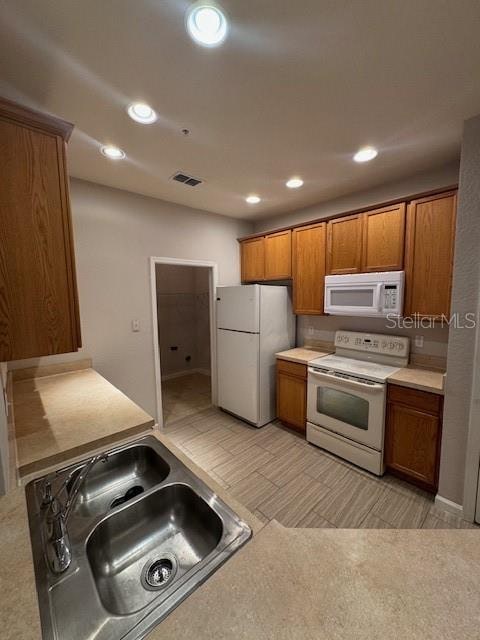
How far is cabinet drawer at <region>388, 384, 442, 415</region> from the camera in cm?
193

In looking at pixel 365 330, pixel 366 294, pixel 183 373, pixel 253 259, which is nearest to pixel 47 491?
pixel 366 294

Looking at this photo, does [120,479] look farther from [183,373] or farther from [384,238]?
[183,373]

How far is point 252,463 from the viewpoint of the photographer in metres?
2.47

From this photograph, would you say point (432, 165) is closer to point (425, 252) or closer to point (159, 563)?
point (425, 252)

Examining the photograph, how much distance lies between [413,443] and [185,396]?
3.05 meters

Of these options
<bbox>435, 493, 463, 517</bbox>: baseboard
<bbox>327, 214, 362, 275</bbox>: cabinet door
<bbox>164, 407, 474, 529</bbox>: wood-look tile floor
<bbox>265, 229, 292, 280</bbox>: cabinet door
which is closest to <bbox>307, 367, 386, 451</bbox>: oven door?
<bbox>164, 407, 474, 529</bbox>: wood-look tile floor

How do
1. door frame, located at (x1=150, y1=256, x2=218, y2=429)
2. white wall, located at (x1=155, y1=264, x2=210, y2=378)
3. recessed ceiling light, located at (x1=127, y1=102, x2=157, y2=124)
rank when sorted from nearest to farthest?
recessed ceiling light, located at (x1=127, y1=102, x2=157, y2=124), door frame, located at (x1=150, y1=256, x2=218, y2=429), white wall, located at (x1=155, y1=264, x2=210, y2=378)

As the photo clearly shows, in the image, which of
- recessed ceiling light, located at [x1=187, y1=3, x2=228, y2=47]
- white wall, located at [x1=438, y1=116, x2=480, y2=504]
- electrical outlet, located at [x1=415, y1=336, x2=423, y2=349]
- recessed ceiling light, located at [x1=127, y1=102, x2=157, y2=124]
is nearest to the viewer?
recessed ceiling light, located at [x1=187, y1=3, x2=228, y2=47]

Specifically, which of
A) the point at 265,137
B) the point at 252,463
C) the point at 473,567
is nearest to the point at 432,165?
the point at 265,137

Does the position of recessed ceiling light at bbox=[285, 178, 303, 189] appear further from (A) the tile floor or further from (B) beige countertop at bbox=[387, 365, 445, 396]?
(A) the tile floor

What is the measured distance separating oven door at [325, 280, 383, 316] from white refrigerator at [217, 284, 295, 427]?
639 millimetres

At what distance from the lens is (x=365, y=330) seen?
2805 millimetres

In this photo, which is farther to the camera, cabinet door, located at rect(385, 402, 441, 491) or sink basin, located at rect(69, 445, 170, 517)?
cabinet door, located at rect(385, 402, 441, 491)

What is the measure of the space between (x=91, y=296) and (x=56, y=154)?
1.73m
